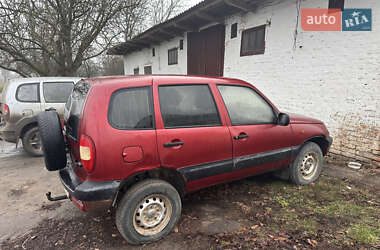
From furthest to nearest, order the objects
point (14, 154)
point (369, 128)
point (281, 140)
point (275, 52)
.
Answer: point (275, 52), point (14, 154), point (369, 128), point (281, 140)

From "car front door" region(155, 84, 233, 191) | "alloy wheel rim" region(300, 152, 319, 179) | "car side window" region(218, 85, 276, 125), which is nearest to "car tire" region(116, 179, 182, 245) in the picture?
"car front door" region(155, 84, 233, 191)

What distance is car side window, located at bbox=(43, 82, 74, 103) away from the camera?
5203 millimetres

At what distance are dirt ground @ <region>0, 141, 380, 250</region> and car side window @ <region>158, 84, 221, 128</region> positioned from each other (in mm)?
1240

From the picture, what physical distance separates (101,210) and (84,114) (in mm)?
919

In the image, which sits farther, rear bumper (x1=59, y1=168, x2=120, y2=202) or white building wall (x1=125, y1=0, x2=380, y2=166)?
white building wall (x1=125, y1=0, x2=380, y2=166)

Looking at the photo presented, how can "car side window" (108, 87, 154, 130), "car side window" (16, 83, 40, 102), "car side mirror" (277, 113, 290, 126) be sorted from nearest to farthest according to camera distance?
1. "car side window" (108, 87, 154, 130)
2. "car side mirror" (277, 113, 290, 126)
3. "car side window" (16, 83, 40, 102)

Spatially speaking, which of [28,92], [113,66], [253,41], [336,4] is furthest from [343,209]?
[113,66]

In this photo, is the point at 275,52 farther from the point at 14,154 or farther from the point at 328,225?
the point at 14,154

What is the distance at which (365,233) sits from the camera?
2.44m

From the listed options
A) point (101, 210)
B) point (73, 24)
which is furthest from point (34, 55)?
point (101, 210)

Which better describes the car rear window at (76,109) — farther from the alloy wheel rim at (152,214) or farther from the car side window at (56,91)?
the car side window at (56,91)

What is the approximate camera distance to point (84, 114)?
1989 mm

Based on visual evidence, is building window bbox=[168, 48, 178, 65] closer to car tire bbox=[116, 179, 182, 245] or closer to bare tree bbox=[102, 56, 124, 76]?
car tire bbox=[116, 179, 182, 245]

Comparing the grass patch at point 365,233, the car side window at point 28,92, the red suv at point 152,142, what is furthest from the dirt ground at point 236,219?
the car side window at point 28,92
